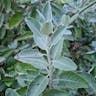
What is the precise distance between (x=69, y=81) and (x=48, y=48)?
0.12 m

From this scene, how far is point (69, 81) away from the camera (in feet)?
3.31

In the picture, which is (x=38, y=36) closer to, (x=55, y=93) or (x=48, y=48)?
(x=48, y=48)

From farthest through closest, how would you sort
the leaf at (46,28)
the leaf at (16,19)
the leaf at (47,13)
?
1. the leaf at (16,19)
2. the leaf at (47,13)
3. the leaf at (46,28)

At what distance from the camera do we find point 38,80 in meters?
1.00

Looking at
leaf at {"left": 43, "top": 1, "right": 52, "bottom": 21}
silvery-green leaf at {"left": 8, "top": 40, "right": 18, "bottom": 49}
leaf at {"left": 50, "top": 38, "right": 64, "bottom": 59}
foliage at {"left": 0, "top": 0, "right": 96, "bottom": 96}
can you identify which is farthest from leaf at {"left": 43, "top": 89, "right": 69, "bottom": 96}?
silvery-green leaf at {"left": 8, "top": 40, "right": 18, "bottom": 49}

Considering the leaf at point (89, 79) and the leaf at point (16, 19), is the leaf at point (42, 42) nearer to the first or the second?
the leaf at point (89, 79)

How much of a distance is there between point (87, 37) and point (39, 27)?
72 centimetres

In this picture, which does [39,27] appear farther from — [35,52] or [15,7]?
[15,7]

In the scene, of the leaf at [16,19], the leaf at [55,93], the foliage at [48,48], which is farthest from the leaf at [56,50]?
the leaf at [16,19]

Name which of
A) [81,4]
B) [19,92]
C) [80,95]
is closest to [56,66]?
[19,92]

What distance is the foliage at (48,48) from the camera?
0.99 m

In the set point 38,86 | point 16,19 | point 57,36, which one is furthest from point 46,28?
point 16,19

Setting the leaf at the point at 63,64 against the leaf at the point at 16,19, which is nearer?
the leaf at the point at 63,64

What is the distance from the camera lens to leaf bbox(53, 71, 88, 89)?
99 centimetres
